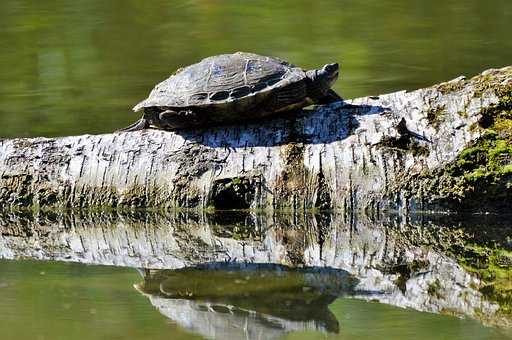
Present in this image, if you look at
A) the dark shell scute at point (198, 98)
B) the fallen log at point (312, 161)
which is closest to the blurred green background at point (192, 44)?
the fallen log at point (312, 161)

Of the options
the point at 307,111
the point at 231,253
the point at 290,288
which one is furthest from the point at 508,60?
the point at 290,288

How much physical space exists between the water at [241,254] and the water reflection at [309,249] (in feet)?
0.04

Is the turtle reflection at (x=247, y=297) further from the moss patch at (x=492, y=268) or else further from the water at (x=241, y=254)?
the moss patch at (x=492, y=268)

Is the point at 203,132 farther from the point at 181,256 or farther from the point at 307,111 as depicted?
the point at 181,256

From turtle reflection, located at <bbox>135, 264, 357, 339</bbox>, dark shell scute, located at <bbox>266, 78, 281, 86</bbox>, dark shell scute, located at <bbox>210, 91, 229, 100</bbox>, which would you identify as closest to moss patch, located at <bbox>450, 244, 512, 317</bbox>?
turtle reflection, located at <bbox>135, 264, 357, 339</bbox>

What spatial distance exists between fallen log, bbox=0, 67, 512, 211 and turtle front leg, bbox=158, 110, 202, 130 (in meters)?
0.08

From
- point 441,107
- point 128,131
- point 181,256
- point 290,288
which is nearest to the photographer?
point 290,288

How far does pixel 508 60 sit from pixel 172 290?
730 cm

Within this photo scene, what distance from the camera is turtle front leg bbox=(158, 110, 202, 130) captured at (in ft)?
25.2

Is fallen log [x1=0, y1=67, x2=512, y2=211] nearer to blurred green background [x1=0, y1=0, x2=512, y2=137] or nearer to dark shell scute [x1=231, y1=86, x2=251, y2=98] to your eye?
dark shell scute [x1=231, y1=86, x2=251, y2=98]

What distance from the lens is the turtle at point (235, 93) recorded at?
7.62 metres

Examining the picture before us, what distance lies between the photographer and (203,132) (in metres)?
7.75

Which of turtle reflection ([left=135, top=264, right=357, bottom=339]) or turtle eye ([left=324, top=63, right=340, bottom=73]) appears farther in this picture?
turtle eye ([left=324, top=63, right=340, bottom=73])

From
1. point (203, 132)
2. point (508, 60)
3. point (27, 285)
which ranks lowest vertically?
point (27, 285)
